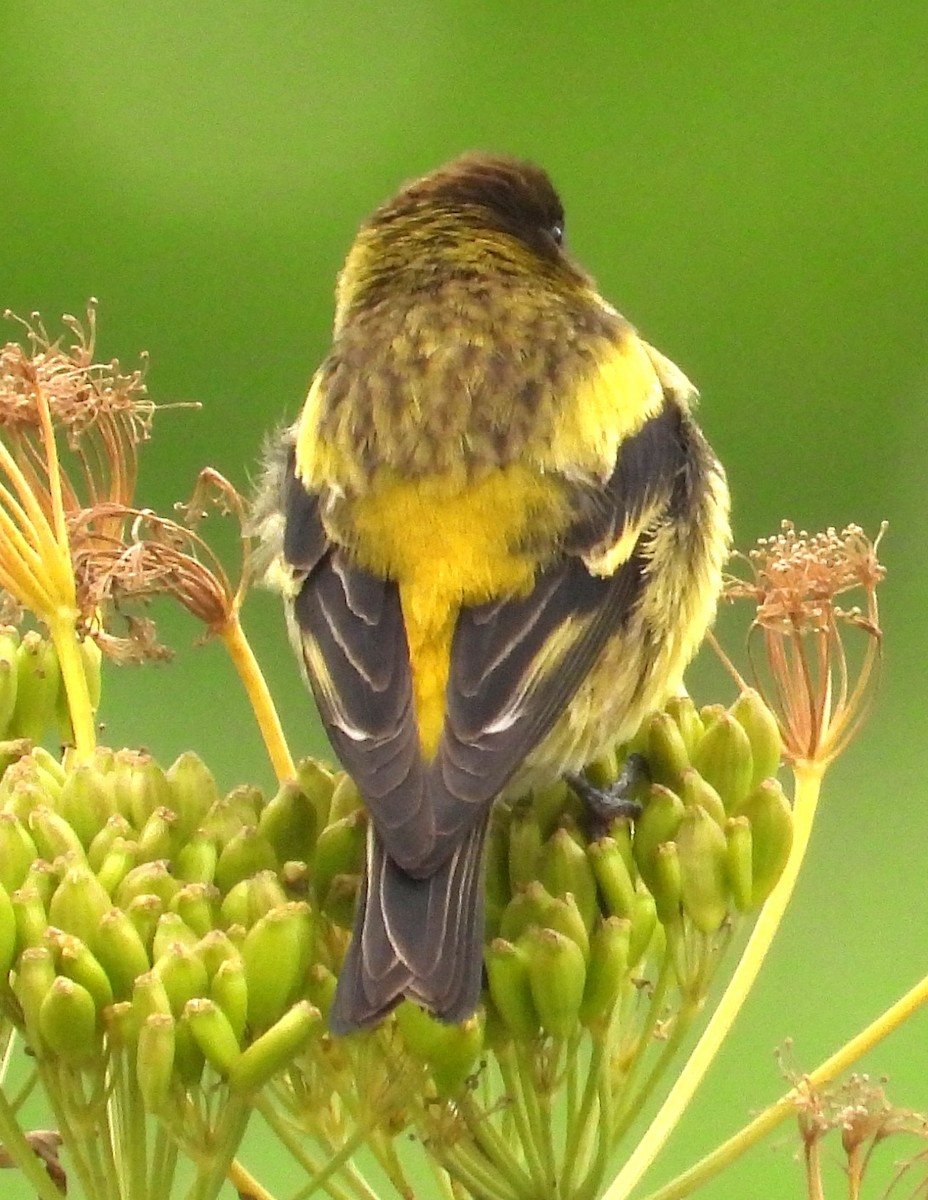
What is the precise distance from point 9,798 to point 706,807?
32.9 inches

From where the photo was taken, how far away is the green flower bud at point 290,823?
2.83 metres

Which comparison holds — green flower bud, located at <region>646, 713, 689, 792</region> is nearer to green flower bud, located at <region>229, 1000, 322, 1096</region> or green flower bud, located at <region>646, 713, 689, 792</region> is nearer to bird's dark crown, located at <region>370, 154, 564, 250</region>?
green flower bud, located at <region>229, 1000, 322, 1096</region>

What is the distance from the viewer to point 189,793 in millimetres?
2812

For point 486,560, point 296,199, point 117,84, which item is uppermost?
point 117,84

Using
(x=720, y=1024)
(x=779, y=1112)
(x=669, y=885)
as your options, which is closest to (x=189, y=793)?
(x=669, y=885)

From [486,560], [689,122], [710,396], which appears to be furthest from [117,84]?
[486,560]

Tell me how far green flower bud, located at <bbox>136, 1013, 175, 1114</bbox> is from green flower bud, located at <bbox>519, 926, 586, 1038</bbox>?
41 cm

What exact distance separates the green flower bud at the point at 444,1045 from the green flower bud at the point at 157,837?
14.2 inches

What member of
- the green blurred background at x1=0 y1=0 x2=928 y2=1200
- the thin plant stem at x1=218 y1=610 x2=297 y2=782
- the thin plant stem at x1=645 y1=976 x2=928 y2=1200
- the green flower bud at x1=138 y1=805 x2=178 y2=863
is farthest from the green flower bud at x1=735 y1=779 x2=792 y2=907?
the green blurred background at x1=0 y1=0 x2=928 y2=1200

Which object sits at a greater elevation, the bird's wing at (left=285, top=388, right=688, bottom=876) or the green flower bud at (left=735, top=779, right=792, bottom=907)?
the bird's wing at (left=285, top=388, right=688, bottom=876)

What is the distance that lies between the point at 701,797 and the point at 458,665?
0.34 meters

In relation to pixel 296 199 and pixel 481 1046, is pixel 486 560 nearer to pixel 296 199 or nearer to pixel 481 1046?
pixel 481 1046

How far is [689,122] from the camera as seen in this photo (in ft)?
35.3

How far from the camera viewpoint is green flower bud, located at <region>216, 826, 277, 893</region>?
2711 mm
